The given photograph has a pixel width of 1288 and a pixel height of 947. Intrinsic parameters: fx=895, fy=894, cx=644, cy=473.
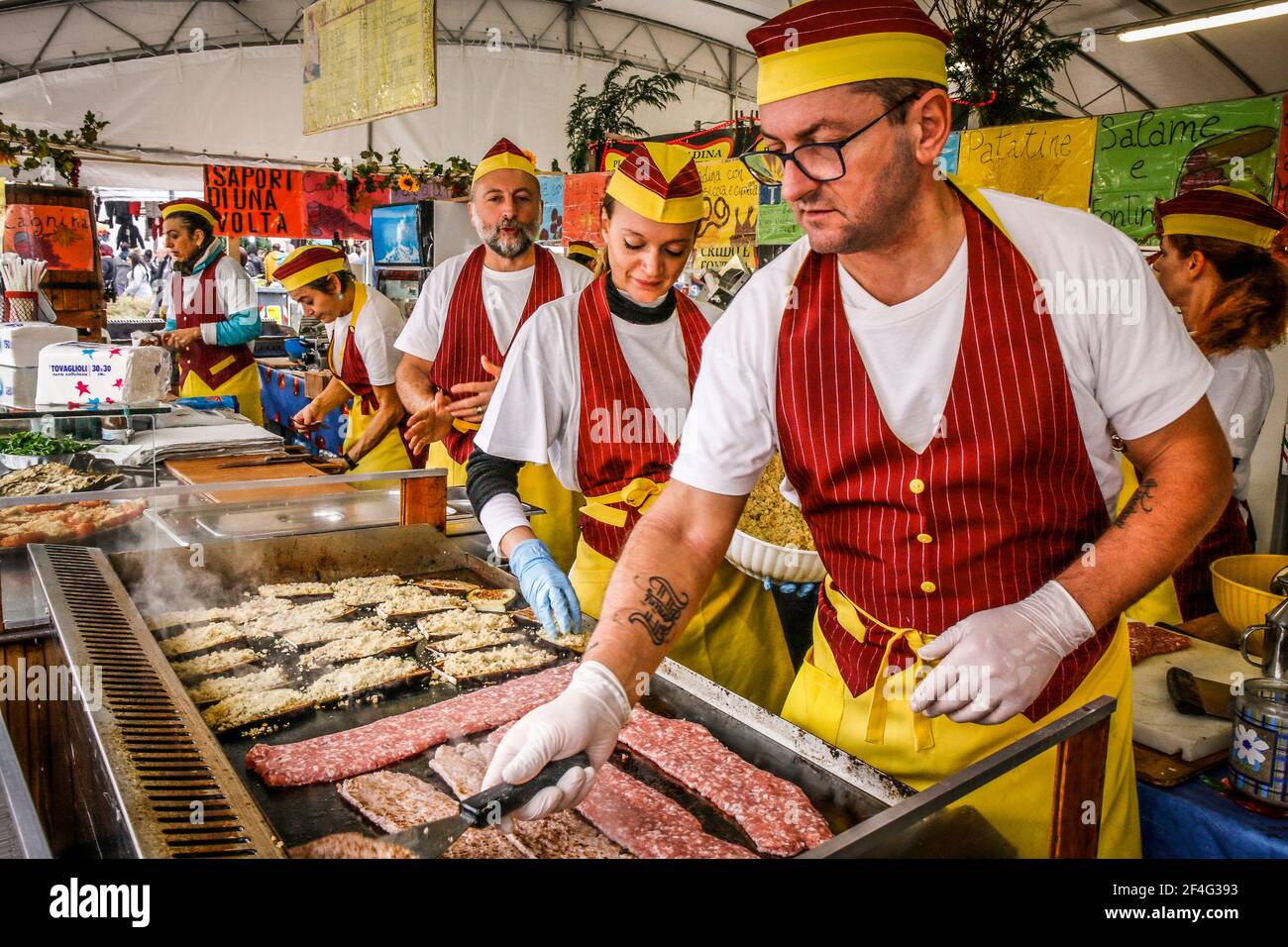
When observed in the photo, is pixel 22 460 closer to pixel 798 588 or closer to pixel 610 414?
pixel 610 414

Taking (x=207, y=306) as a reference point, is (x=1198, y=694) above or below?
below

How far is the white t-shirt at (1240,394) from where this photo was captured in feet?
10.9

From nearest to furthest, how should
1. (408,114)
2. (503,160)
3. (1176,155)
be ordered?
(1176,155) < (503,160) < (408,114)

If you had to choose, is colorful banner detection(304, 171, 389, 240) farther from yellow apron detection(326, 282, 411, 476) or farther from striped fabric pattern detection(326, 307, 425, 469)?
striped fabric pattern detection(326, 307, 425, 469)

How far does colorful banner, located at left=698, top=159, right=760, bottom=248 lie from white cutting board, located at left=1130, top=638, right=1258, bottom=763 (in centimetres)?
401

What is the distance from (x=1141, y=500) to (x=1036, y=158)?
3.36m

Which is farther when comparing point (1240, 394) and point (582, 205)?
point (582, 205)

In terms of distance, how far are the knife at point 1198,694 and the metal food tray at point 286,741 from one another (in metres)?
0.83

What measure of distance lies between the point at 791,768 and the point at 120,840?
112 centimetres

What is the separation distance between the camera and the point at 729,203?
5.91 meters

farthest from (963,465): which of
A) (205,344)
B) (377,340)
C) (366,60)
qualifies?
(205,344)

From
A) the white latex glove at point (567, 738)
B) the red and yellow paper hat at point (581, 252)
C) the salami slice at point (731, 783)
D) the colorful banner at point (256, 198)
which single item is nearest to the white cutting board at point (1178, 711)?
the salami slice at point (731, 783)

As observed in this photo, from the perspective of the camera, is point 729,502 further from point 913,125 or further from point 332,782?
point 332,782

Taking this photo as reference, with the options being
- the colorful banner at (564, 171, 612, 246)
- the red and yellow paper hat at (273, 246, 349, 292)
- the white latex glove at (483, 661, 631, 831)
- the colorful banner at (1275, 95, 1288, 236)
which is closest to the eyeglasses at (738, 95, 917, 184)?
the white latex glove at (483, 661, 631, 831)
